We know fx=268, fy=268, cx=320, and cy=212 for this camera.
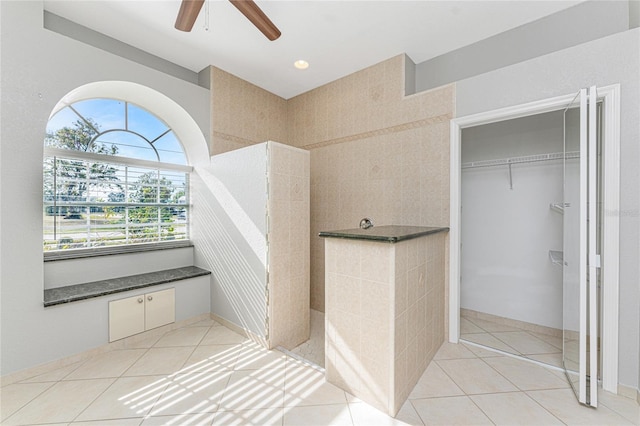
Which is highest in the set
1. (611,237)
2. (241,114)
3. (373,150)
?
(241,114)

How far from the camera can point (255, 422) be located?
156 cm

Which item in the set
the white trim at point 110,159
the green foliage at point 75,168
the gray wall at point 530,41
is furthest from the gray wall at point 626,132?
the green foliage at point 75,168

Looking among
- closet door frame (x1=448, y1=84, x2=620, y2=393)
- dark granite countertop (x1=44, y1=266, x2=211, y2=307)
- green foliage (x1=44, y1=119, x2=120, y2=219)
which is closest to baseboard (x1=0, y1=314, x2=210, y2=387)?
dark granite countertop (x1=44, y1=266, x2=211, y2=307)

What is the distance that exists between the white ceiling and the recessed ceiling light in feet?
0.18

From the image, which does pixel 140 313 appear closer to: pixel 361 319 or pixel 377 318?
pixel 361 319

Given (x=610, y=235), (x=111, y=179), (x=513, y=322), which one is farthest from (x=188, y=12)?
(x=513, y=322)

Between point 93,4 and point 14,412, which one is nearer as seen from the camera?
point 14,412

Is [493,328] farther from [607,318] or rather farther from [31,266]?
[31,266]

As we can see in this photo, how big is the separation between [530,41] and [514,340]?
106 inches

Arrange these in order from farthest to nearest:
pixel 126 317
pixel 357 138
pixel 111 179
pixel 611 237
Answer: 1. pixel 357 138
2. pixel 111 179
3. pixel 126 317
4. pixel 611 237

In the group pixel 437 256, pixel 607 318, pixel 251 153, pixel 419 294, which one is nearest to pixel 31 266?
pixel 251 153

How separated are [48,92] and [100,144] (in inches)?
26.0

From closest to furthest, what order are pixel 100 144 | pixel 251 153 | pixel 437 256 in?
pixel 437 256
pixel 251 153
pixel 100 144

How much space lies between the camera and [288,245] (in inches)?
101
